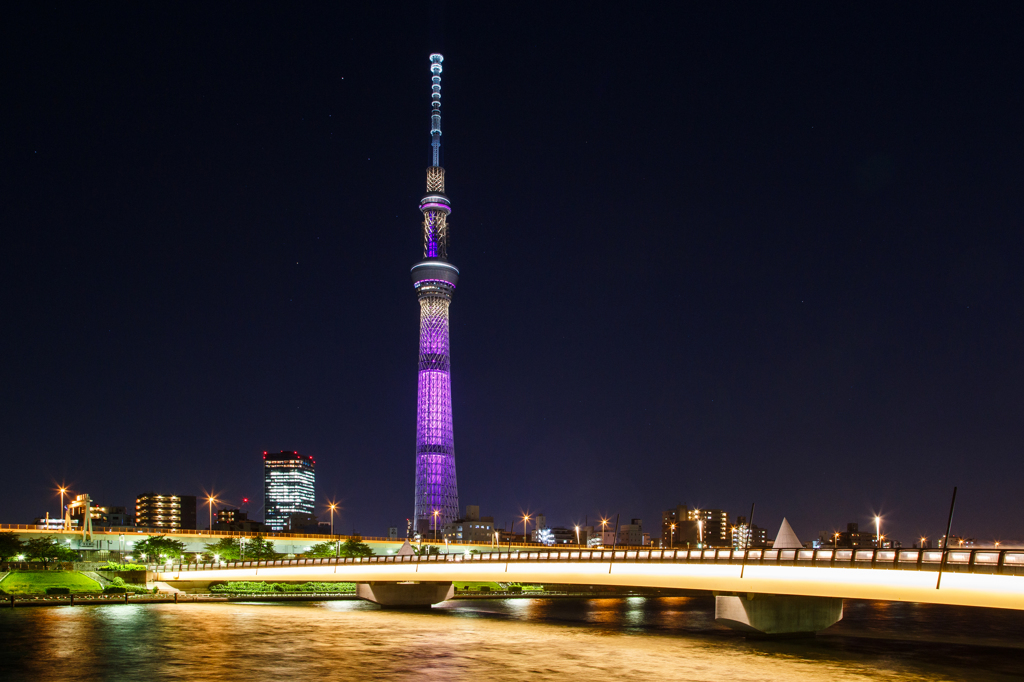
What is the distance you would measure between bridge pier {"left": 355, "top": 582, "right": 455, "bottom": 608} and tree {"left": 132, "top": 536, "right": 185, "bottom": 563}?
1866 inches

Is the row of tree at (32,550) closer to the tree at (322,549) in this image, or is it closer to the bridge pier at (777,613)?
the tree at (322,549)

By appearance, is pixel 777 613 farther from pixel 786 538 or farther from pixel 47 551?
pixel 47 551

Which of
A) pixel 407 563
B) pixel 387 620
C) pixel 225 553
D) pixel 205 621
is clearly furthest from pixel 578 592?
pixel 205 621

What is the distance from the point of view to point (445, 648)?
51.8 m

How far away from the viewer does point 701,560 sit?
59.1m

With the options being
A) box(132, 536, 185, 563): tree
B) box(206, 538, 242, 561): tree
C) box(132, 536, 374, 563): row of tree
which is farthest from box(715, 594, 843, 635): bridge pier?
box(132, 536, 185, 563): tree

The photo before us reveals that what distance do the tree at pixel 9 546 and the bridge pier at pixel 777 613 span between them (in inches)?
3374

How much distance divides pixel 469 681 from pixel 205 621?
3309 cm

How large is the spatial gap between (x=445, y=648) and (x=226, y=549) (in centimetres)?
9291

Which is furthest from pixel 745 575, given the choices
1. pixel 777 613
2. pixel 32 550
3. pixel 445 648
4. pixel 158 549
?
pixel 32 550

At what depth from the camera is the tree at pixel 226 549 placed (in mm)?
130625

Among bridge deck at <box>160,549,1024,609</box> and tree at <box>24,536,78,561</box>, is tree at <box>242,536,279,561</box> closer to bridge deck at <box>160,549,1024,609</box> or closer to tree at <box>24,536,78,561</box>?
tree at <box>24,536,78,561</box>

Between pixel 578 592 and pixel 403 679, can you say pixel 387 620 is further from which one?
pixel 578 592

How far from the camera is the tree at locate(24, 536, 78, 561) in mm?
110938
